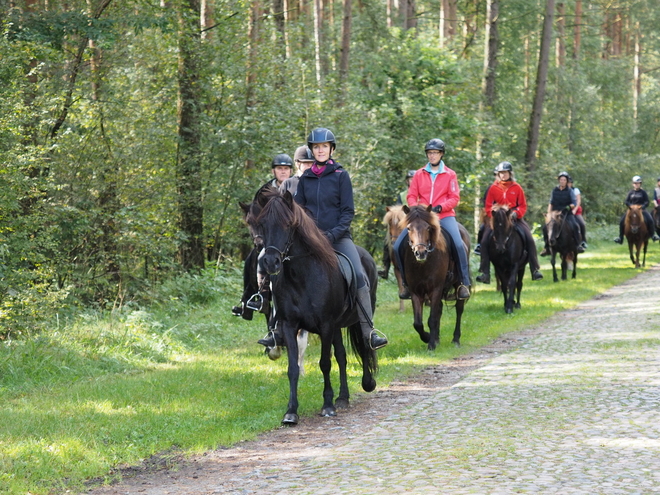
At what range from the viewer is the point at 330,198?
27.3 ft

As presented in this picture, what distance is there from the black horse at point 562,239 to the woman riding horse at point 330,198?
1456 centimetres

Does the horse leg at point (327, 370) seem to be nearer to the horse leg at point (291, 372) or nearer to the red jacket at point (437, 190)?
the horse leg at point (291, 372)

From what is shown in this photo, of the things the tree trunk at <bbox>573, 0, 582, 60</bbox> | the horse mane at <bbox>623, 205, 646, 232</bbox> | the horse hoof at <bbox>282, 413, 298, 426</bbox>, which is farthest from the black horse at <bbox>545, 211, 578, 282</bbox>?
the tree trunk at <bbox>573, 0, 582, 60</bbox>

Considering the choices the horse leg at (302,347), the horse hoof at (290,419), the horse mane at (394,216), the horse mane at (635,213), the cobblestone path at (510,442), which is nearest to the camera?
the cobblestone path at (510,442)

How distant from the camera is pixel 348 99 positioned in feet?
69.1

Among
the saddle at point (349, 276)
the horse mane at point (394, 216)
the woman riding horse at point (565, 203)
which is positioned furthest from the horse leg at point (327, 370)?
the woman riding horse at point (565, 203)

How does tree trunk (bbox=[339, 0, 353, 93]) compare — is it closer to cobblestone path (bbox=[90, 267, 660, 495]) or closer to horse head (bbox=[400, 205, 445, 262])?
horse head (bbox=[400, 205, 445, 262])

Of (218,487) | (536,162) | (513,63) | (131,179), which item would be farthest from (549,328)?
(513,63)

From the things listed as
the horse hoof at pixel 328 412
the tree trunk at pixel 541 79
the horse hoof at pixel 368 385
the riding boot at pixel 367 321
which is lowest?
the horse hoof at pixel 328 412

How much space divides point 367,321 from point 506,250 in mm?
7971

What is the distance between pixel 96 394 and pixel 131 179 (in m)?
7.25

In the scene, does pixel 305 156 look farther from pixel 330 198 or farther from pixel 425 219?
pixel 425 219

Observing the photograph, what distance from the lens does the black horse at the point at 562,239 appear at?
22.0m

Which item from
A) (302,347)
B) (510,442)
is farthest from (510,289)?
(510,442)
